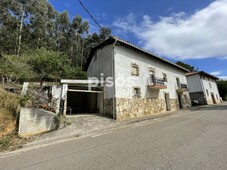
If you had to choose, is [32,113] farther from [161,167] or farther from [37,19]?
[37,19]

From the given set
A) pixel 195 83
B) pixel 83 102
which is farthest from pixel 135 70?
pixel 195 83

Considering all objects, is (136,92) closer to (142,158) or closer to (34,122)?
(34,122)

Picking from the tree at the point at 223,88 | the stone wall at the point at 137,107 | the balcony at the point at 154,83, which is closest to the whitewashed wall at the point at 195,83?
the stone wall at the point at 137,107

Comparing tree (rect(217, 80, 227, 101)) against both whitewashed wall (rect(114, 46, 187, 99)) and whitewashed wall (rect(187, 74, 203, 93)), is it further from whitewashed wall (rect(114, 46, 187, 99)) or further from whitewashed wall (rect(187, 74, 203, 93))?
whitewashed wall (rect(114, 46, 187, 99))

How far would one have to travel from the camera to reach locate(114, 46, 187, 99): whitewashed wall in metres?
12.4

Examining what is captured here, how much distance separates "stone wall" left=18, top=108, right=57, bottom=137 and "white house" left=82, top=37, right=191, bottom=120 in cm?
505

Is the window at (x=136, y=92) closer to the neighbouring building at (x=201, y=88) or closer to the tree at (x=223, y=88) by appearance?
the neighbouring building at (x=201, y=88)

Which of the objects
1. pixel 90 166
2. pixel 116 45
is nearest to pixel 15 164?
pixel 90 166

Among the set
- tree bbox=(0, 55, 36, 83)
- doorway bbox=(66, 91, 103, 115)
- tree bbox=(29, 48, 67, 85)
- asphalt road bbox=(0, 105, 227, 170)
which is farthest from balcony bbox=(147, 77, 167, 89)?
tree bbox=(0, 55, 36, 83)

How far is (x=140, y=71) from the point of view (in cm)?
1438

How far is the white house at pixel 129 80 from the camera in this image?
39.0ft

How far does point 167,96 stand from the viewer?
17312 millimetres

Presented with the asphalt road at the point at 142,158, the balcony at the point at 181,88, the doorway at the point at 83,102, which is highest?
the balcony at the point at 181,88

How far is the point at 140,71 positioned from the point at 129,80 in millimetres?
2198
